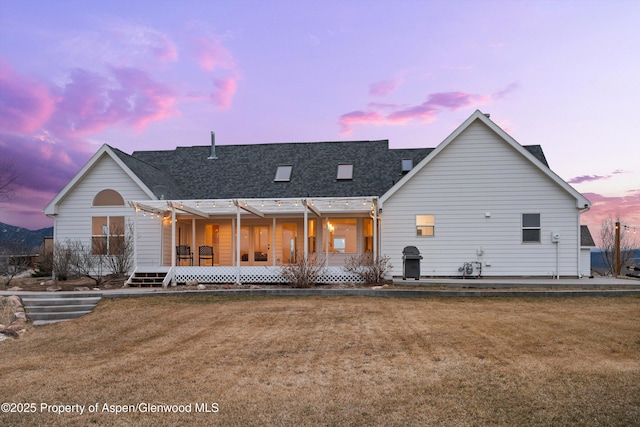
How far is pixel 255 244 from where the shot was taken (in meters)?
21.5

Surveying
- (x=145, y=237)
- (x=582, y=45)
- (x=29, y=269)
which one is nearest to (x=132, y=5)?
(x=145, y=237)

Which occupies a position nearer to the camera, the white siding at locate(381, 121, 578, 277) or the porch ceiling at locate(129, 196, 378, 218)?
the porch ceiling at locate(129, 196, 378, 218)

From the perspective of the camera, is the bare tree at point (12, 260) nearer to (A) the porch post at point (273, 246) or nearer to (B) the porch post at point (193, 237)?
(B) the porch post at point (193, 237)

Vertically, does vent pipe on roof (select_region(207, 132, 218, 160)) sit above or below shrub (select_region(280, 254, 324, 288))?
above

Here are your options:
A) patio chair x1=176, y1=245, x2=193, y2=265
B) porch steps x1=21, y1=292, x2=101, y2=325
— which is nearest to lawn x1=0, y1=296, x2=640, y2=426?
porch steps x1=21, y1=292, x2=101, y2=325

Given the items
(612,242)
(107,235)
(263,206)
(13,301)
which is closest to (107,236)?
(107,235)

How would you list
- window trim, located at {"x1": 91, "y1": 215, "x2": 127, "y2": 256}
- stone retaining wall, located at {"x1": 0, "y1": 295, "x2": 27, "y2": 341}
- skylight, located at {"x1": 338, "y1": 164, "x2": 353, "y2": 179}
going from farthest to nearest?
skylight, located at {"x1": 338, "y1": 164, "x2": 353, "y2": 179} < window trim, located at {"x1": 91, "y1": 215, "x2": 127, "y2": 256} < stone retaining wall, located at {"x1": 0, "y1": 295, "x2": 27, "y2": 341}

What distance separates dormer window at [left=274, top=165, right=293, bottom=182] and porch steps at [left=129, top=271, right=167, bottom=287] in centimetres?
742

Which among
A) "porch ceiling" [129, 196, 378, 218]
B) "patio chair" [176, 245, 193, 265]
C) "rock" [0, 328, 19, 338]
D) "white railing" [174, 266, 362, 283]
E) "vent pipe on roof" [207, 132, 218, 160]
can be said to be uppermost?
"vent pipe on roof" [207, 132, 218, 160]

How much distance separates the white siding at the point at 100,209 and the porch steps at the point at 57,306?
5696mm

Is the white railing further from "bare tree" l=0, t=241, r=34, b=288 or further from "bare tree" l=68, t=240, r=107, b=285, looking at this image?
"bare tree" l=0, t=241, r=34, b=288

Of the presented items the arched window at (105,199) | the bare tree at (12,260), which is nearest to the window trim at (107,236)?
the arched window at (105,199)

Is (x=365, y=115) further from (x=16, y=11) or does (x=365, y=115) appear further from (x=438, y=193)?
(x=16, y=11)

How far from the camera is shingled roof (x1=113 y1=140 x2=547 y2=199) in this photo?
70.7 feet
